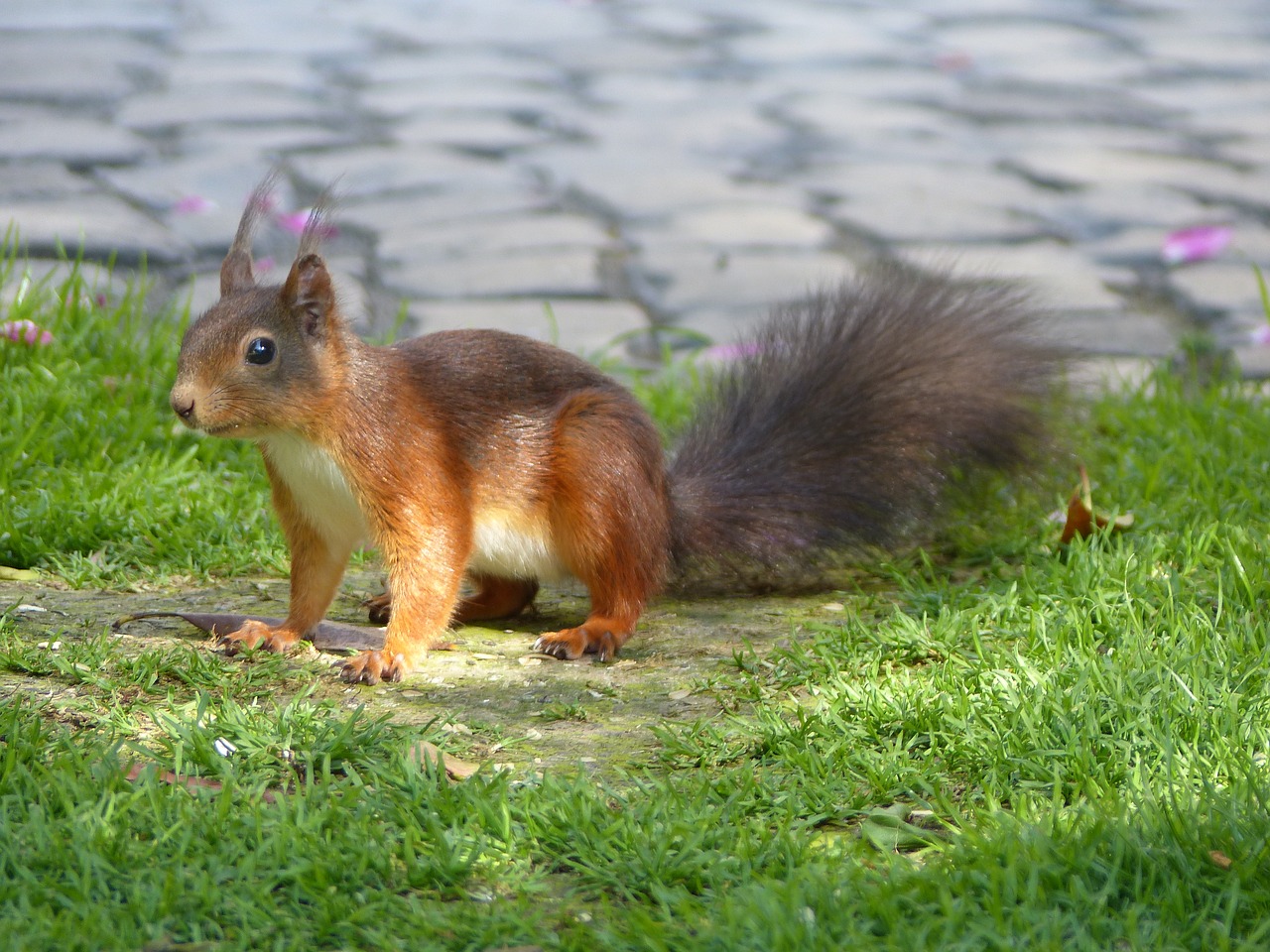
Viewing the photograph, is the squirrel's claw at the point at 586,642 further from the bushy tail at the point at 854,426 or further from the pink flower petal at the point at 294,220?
the pink flower petal at the point at 294,220

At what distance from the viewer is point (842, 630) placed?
114 inches

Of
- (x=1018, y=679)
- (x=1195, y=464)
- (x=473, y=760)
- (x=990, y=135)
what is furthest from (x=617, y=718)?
(x=990, y=135)

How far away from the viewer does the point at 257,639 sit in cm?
285

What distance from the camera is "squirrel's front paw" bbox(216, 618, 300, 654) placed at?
9.27 ft

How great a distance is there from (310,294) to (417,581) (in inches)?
21.5

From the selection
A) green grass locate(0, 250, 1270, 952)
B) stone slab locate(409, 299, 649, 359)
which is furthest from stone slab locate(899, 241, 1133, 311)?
green grass locate(0, 250, 1270, 952)

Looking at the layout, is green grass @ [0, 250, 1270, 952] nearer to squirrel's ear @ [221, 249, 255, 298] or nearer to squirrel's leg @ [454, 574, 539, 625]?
squirrel's leg @ [454, 574, 539, 625]

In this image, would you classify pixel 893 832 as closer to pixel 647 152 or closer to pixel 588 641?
pixel 588 641

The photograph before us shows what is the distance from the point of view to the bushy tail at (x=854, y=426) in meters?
3.24

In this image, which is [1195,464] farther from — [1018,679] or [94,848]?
[94,848]

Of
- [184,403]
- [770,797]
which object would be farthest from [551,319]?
[770,797]

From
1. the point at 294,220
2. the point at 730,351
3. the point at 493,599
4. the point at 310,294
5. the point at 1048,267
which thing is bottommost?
the point at 493,599

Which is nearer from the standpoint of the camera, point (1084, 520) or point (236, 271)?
point (236, 271)

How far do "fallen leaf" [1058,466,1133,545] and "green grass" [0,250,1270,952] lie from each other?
0.19ft
